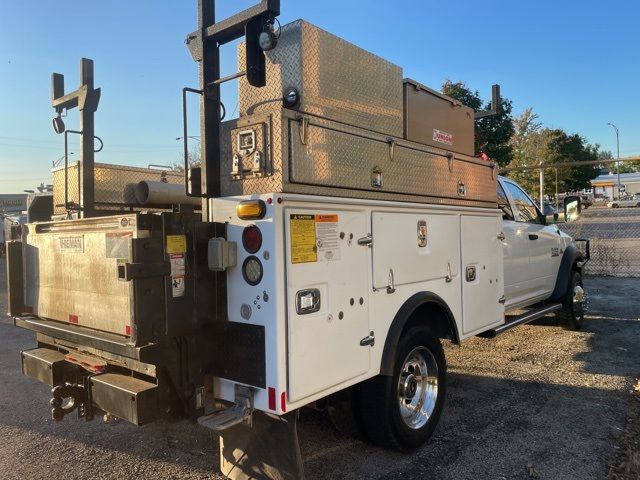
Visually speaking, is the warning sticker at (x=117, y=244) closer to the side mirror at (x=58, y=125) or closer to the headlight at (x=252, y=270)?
the headlight at (x=252, y=270)

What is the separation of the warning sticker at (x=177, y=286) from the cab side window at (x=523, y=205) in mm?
4655

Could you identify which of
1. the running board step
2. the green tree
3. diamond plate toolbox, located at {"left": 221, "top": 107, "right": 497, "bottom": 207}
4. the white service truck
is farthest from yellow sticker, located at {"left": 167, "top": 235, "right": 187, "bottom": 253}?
the green tree

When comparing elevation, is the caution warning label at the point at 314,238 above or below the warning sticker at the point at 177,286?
above

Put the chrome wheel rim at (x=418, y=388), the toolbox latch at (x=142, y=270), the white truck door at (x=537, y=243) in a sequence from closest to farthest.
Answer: the toolbox latch at (x=142, y=270)
the chrome wheel rim at (x=418, y=388)
the white truck door at (x=537, y=243)

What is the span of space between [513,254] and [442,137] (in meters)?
2.13

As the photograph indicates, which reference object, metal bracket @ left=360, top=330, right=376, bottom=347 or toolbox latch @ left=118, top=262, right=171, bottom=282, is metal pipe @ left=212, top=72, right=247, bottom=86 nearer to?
toolbox latch @ left=118, top=262, right=171, bottom=282

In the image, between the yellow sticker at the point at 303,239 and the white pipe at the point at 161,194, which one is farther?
the white pipe at the point at 161,194

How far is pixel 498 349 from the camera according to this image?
6.43 metres

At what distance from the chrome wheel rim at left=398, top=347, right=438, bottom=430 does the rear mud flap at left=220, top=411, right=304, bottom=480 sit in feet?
3.53

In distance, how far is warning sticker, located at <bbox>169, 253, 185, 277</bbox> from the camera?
2684 mm

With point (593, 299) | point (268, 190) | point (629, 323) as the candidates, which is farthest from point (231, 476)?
point (593, 299)

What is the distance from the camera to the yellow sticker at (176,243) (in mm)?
2675

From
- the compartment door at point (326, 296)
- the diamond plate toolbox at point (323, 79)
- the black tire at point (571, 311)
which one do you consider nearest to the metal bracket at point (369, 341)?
the compartment door at point (326, 296)

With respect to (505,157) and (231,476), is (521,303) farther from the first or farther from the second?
(505,157)
